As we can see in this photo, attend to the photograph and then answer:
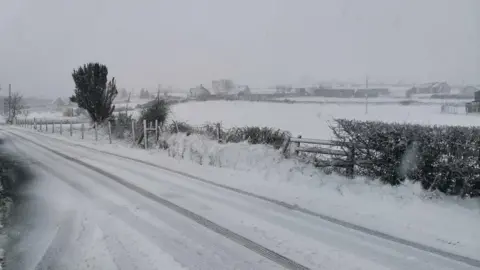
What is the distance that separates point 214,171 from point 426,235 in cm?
714

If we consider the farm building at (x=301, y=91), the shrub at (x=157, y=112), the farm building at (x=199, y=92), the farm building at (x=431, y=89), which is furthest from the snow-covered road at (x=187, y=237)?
the farm building at (x=301, y=91)

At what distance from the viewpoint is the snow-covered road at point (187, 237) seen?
485 cm

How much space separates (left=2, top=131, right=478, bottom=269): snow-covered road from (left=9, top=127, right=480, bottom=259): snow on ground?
731mm

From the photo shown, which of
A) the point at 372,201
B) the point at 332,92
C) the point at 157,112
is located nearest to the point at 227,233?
the point at 372,201

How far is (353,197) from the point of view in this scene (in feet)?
28.1

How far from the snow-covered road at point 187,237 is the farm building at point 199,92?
173ft

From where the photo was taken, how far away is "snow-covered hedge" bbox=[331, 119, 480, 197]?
7570 millimetres

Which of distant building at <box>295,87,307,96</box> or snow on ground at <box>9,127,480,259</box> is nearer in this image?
snow on ground at <box>9,127,480,259</box>

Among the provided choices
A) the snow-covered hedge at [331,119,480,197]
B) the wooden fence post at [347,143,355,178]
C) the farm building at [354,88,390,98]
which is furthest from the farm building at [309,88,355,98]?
the snow-covered hedge at [331,119,480,197]

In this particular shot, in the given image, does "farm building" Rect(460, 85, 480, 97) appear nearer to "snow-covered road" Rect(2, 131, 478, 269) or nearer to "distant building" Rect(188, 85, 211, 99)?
"snow-covered road" Rect(2, 131, 478, 269)

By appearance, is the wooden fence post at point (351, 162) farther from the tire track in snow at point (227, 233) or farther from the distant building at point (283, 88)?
the distant building at point (283, 88)

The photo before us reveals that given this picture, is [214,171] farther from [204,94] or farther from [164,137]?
[204,94]

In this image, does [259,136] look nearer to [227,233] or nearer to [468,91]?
[227,233]

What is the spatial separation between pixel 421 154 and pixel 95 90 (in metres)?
27.3
